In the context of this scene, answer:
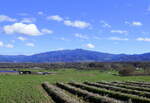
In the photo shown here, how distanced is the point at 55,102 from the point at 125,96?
6.85 m

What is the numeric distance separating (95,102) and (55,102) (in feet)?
11.1

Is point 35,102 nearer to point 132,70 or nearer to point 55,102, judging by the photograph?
point 55,102

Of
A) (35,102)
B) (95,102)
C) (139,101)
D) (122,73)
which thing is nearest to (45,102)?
(35,102)

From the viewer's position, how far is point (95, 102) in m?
25.6

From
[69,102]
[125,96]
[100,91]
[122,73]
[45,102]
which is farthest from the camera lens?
[122,73]

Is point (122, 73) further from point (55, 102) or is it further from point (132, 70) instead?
point (55, 102)

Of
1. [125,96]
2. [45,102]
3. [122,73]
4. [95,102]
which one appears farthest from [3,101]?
[122,73]

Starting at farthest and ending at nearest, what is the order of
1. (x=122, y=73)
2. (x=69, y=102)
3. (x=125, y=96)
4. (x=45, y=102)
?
(x=122, y=73) → (x=125, y=96) → (x=45, y=102) → (x=69, y=102)

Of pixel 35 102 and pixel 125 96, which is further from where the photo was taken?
pixel 125 96

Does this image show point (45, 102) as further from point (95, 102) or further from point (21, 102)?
point (95, 102)

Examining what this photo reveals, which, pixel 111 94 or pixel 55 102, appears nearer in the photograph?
pixel 55 102

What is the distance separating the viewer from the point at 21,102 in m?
24.4

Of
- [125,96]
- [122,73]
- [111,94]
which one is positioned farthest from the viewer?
[122,73]

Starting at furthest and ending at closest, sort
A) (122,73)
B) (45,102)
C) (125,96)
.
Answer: (122,73) → (125,96) → (45,102)
